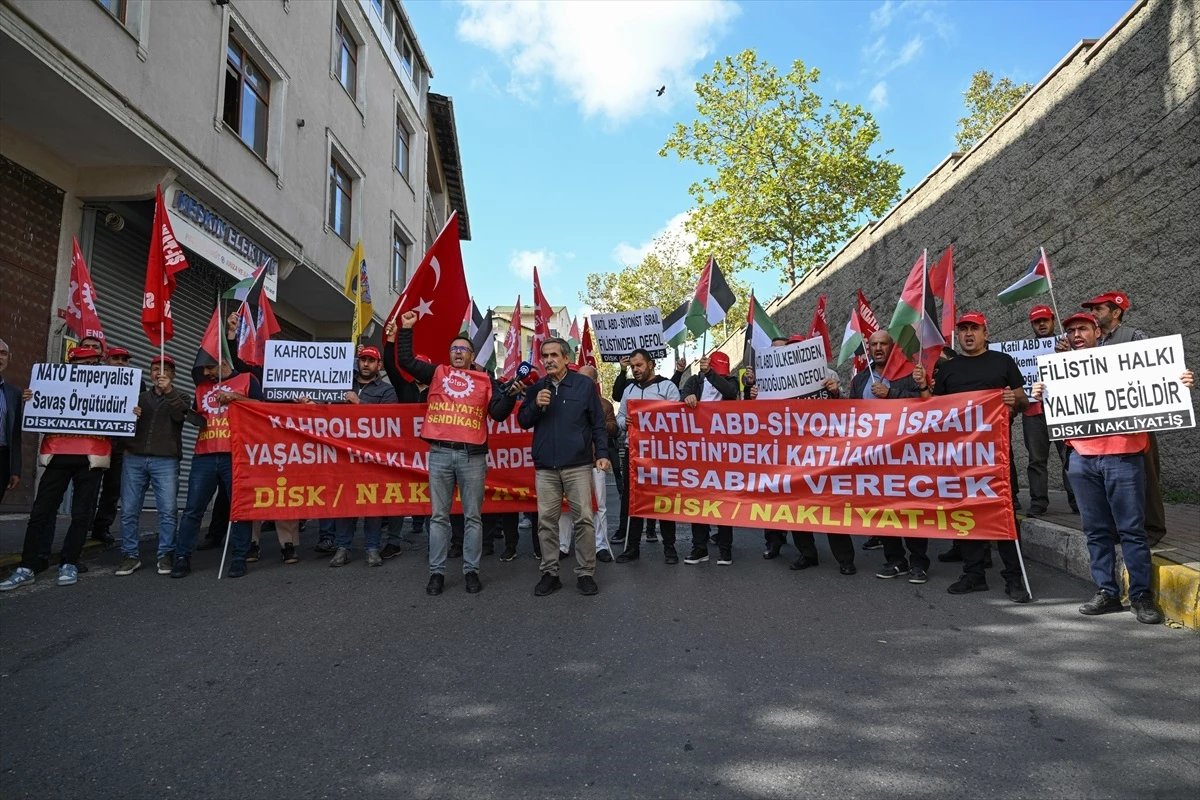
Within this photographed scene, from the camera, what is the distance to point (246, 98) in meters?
12.9

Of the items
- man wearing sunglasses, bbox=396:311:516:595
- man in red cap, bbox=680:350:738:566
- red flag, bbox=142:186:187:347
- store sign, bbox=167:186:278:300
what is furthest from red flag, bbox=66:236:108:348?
man in red cap, bbox=680:350:738:566

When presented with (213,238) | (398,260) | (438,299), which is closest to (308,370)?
(438,299)

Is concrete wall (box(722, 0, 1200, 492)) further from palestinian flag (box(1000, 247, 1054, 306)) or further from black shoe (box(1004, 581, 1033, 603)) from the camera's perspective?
black shoe (box(1004, 581, 1033, 603))

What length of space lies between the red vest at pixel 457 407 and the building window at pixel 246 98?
29.4 ft

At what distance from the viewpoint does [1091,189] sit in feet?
28.9

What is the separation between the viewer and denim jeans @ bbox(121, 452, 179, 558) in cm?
626

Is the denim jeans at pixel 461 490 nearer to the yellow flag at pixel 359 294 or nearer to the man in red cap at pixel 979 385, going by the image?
the yellow flag at pixel 359 294

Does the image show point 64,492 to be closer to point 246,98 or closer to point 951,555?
point 951,555

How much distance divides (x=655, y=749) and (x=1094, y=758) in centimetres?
167

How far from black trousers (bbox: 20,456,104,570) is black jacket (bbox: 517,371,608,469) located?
3749mm

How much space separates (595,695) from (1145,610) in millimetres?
3557

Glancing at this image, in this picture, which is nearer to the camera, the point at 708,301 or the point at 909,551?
the point at 909,551

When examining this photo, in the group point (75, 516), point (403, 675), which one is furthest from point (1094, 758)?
point (75, 516)

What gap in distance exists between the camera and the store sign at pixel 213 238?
1049 centimetres
